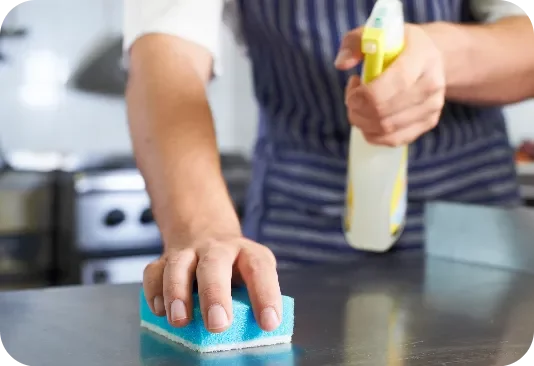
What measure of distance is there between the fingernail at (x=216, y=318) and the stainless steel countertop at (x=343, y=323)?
0.02 metres

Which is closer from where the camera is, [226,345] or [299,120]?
[226,345]

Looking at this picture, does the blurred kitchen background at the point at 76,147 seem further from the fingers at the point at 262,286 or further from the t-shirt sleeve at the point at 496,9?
the fingers at the point at 262,286

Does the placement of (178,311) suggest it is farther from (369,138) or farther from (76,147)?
A: (76,147)

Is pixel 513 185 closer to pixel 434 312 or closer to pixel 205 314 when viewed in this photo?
pixel 434 312

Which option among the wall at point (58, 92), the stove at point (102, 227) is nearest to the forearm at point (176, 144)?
the stove at point (102, 227)

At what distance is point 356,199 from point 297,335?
0.25m

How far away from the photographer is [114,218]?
1.85 meters

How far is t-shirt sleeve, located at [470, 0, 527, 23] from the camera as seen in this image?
3.05 feet

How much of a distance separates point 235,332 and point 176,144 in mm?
257

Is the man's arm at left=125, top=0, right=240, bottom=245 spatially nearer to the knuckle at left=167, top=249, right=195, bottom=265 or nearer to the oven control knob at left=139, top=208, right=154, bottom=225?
the knuckle at left=167, top=249, right=195, bottom=265

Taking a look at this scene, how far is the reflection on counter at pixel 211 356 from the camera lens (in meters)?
0.48

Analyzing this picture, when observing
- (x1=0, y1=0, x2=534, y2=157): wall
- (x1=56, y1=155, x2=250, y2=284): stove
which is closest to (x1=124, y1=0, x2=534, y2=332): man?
(x1=56, y1=155, x2=250, y2=284): stove

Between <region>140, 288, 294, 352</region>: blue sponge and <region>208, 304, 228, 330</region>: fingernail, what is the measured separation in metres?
0.02

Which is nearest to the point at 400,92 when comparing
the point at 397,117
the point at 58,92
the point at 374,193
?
the point at 397,117
